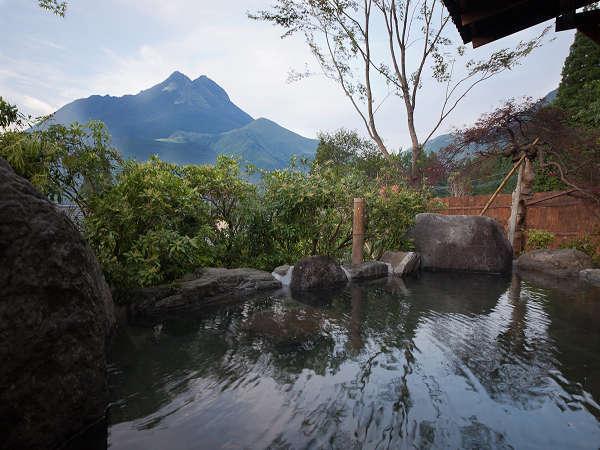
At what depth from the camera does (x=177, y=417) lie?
2.34m

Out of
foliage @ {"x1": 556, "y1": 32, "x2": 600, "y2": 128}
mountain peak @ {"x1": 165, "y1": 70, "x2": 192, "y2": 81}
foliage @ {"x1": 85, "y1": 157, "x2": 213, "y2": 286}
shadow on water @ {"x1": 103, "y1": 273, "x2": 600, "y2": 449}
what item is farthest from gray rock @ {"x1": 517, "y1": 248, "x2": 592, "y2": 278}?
mountain peak @ {"x1": 165, "y1": 70, "x2": 192, "y2": 81}

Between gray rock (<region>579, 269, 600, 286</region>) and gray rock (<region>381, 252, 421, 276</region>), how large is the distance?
3.93 m

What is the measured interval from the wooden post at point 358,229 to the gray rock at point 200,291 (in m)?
2.24

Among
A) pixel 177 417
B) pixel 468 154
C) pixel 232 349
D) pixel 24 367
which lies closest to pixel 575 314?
pixel 232 349

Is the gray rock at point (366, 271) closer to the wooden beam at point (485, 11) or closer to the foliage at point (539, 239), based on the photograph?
the wooden beam at point (485, 11)

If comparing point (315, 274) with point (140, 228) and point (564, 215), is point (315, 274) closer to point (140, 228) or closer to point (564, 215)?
point (140, 228)

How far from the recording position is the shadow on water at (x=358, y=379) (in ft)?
7.18

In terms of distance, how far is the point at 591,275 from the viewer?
8.34m

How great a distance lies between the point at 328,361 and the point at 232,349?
1.04 metres

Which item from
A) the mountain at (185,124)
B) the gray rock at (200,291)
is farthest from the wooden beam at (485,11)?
the mountain at (185,124)

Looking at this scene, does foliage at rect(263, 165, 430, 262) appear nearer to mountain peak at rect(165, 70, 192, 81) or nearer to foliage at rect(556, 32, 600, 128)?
foliage at rect(556, 32, 600, 128)

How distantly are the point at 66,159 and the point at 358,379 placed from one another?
4.35 m

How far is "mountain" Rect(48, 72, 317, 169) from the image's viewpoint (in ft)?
338

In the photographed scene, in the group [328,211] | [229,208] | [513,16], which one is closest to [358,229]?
[328,211]
